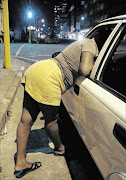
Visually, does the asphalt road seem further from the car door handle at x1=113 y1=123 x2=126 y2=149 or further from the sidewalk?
the car door handle at x1=113 y1=123 x2=126 y2=149

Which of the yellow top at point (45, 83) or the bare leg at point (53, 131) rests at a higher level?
the yellow top at point (45, 83)

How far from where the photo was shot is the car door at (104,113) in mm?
1439

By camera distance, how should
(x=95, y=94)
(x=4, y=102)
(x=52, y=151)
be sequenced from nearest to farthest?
(x=95, y=94) → (x=52, y=151) → (x=4, y=102)

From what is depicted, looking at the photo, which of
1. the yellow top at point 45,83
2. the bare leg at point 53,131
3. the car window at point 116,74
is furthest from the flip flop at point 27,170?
the car window at point 116,74

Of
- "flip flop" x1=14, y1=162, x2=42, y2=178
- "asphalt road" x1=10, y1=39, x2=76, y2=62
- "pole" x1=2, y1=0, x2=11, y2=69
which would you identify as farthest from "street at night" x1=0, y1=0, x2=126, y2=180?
"asphalt road" x1=10, y1=39, x2=76, y2=62

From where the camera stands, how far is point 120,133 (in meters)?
1.40

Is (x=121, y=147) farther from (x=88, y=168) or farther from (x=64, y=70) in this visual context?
(x=88, y=168)

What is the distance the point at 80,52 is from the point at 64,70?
231 mm

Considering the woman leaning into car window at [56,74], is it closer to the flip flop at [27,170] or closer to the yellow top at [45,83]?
the yellow top at [45,83]

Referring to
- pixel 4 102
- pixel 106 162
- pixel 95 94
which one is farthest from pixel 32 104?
pixel 4 102

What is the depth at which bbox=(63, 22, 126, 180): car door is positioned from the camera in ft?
4.72

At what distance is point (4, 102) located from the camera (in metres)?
4.42

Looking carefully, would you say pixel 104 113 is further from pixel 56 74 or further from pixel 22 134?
pixel 22 134

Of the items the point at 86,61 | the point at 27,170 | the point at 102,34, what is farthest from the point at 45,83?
the point at 27,170
